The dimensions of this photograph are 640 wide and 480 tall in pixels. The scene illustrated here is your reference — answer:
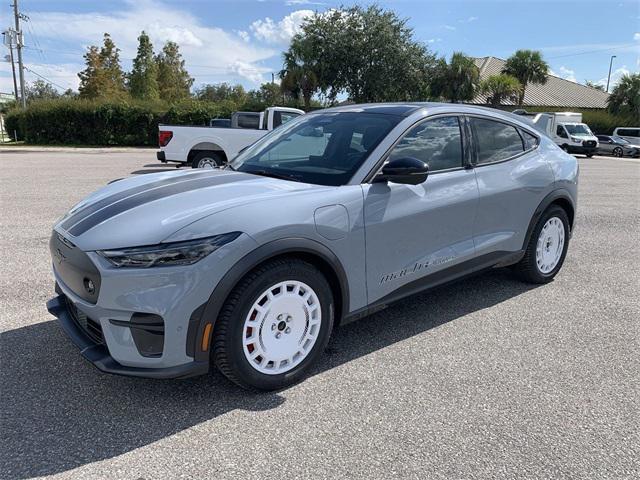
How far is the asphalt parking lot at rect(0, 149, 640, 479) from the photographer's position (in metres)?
2.35

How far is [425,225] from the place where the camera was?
138 inches

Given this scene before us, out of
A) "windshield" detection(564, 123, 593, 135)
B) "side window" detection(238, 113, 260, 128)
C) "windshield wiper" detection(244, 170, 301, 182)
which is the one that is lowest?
"windshield wiper" detection(244, 170, 301, 182)

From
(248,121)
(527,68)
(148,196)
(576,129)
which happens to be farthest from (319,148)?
(527,68)

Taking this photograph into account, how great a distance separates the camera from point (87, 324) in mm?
2793

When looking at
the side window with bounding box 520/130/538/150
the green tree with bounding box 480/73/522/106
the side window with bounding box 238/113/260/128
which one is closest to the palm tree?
the green tree with bounding box 480/73/522/106

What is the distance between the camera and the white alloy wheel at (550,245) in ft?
15.4

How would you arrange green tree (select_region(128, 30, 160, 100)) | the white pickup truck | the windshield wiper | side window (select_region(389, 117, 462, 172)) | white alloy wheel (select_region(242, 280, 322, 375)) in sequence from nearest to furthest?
white alloy wheel (select_region(242, 280, 322, 375)), the windshield wiper, side window (select_region(389, 117, 462, 172)), the white pickup truck, green tree (select_region(128, 30, 160, 100))

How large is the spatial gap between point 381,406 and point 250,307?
3.02ft

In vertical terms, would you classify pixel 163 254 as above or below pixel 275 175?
below

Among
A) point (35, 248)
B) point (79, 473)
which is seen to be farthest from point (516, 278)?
→ point (35, 248)

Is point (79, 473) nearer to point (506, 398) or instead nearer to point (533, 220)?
point (506, 398)

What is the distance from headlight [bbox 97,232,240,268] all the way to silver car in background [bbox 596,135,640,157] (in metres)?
35.2

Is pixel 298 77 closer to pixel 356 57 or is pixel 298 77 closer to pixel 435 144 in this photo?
pixel 356 57

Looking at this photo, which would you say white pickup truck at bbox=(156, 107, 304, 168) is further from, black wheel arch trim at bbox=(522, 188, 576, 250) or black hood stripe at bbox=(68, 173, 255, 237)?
black hood stripe at bbox=(68, 173, 255, 237)
